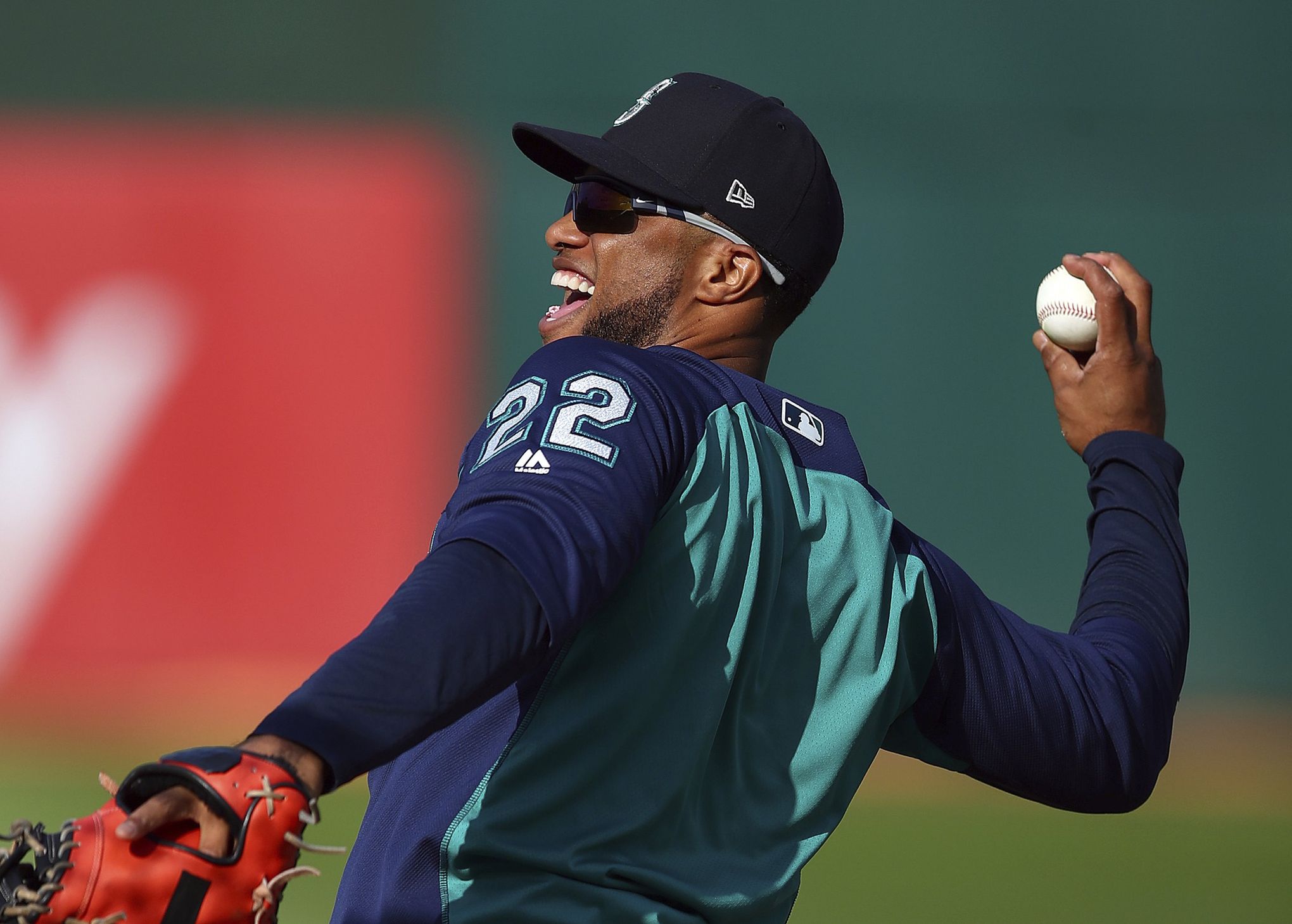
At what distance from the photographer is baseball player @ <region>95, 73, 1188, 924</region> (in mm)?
1062

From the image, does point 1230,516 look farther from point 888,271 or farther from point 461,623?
point 461,623

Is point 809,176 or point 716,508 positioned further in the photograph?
point 809,176

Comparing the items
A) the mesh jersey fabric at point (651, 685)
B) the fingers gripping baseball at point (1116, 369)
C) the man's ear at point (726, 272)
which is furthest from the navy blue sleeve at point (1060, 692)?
the man's ear at point (726, 272)

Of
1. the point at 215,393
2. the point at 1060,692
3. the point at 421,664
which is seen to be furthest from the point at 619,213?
the point at 215,393

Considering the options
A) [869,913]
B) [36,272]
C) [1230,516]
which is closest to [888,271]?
[1230,516]

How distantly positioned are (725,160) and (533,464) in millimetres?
741

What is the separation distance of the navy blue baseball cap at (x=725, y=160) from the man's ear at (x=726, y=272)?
2 cm

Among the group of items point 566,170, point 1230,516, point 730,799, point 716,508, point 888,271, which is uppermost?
point 888,271

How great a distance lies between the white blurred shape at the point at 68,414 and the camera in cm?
573

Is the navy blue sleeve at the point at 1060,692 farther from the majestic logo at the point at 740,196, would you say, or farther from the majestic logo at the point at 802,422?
the majestic logo at the point at 740,196

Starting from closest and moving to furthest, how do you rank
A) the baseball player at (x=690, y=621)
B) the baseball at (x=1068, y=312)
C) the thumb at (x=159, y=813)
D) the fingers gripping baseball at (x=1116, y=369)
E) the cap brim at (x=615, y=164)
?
the thumb at (x=159, y=813)
the baseball player at (x=690, y=621)
the cap brim at (x=615, y=164)
the fingers gripping baseball at (x=1116, y=369)
the baseball at (x=1068, y=312)

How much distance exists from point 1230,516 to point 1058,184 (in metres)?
1.61

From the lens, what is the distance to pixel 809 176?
6.05 feet

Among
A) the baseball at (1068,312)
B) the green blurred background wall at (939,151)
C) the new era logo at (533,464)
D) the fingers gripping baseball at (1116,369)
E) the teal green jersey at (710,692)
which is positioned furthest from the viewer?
the green blurred background wall at (939,151)
